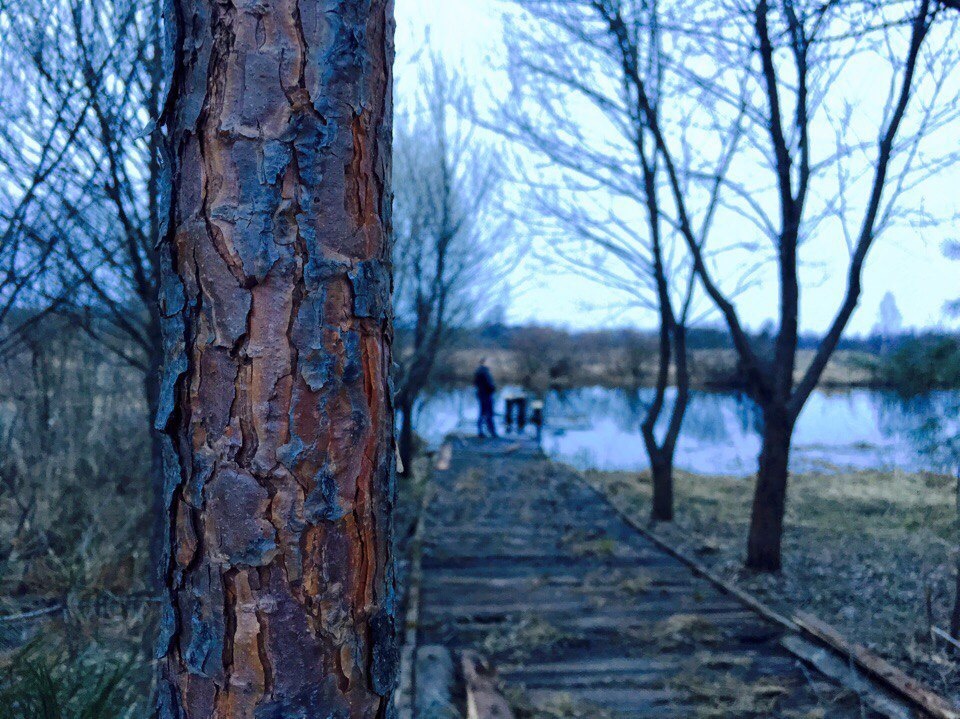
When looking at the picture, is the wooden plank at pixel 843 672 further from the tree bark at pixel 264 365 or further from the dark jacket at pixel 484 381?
the dark jacket at pixel 484 381

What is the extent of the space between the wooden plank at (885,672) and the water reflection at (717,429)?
2343mm

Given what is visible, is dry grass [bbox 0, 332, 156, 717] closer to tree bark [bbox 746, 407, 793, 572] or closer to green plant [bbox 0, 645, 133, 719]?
green plant [bbox 0, 645, 133, 719]

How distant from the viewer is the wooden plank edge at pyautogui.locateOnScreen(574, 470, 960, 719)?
348 cm

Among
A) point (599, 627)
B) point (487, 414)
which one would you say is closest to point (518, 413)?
point (487, 414)

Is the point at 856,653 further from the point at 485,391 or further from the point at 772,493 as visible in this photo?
the point at 485,391

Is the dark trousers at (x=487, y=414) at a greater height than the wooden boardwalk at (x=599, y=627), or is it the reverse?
the dark trousers at (x=487, y=414)

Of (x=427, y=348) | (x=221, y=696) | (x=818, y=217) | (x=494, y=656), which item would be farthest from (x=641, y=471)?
(x=221, y=696)

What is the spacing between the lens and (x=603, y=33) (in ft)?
24.1

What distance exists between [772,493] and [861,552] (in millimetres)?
1346

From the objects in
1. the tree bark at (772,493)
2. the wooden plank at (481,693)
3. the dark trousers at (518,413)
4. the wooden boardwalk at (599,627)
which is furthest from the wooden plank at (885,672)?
the dark trousers at (518,413)

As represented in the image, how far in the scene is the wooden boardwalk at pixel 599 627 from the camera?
379cm

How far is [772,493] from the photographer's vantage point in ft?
20.6

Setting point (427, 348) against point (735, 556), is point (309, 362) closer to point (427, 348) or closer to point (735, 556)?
point (735, 556)

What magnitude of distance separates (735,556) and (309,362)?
6.47 metres
